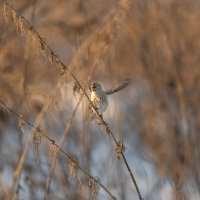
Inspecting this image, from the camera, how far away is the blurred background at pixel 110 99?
3004mm

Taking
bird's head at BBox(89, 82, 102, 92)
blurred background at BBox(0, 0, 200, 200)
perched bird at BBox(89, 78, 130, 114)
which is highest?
blurred background at BBox(0, 0, 200, 200)

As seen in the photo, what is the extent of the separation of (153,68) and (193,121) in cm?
61

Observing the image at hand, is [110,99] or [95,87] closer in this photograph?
[95,87]

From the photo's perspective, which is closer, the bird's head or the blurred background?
the bird's head

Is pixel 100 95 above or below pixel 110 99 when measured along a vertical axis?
below

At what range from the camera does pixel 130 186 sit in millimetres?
3846

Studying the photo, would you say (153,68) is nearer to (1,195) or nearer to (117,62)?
(117,62)

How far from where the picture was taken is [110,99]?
454cm

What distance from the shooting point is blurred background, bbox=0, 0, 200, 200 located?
3.00m

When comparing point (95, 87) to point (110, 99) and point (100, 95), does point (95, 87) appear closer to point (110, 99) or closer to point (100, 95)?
point (100, 95)

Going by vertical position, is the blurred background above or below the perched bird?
above

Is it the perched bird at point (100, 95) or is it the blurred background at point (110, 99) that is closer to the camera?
the perched bird at point (100, 95)

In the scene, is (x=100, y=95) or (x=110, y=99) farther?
(x=110, y=99)

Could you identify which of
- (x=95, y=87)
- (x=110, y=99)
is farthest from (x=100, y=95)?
(x=110, y=99)
